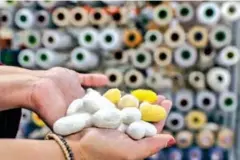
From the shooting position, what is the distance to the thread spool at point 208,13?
150 centimetres

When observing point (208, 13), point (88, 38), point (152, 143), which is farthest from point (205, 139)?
point (152, 143)

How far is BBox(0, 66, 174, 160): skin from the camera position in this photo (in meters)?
0.48

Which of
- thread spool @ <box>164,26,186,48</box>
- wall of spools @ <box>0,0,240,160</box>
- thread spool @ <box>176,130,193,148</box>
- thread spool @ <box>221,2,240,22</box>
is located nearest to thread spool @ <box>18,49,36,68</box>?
wall of spools @ <box>0,0,240,160</box>

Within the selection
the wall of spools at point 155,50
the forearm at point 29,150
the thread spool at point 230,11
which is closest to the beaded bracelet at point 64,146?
the forearm at point 29,150

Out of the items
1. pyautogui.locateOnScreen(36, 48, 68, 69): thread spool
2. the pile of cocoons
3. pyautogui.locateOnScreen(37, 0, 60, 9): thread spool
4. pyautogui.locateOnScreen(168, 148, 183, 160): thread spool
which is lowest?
pyautogui.locateOnScreen(168, 148, 183, 160): thread spool

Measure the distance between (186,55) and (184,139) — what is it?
0.30m

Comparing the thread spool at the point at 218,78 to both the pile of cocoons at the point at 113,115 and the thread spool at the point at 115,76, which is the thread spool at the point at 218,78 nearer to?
the thread spool at the point at 115,76

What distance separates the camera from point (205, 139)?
157 cm

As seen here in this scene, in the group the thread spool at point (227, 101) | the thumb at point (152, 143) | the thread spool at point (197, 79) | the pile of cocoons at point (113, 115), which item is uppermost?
the pile of cocoons at point (113, 115)

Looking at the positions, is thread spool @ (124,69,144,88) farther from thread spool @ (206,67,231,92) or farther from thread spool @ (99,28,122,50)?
thread spool @ (206,67,231,92)

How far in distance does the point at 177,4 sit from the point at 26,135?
727 mm

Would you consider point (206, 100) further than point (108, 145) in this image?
Yes

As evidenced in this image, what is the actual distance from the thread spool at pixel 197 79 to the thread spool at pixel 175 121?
121 mm

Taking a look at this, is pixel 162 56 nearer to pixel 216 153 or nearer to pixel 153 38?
pixel 153 38
